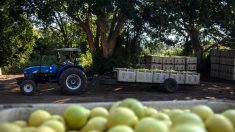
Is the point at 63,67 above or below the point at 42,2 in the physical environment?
below

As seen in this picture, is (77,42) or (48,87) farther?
(77,42)

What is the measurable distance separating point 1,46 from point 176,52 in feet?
42.6

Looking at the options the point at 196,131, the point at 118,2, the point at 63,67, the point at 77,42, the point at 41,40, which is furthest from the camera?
the point at 41,40

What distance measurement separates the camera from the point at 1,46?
24.4 m

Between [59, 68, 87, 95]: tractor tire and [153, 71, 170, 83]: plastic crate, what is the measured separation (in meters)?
3.25

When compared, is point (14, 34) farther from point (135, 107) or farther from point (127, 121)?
point (127, 121)

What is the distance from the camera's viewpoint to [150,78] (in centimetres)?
1581

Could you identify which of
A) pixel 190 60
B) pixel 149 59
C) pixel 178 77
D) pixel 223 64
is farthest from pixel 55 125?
pixel 223 64

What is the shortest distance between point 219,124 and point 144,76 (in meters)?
13.1

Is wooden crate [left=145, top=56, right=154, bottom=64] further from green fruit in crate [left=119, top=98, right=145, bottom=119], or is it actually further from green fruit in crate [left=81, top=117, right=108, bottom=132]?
green fruit in crate [left=81, top=117, right=108, bottom=132]

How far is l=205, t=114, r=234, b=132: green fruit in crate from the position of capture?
2553 millimetres

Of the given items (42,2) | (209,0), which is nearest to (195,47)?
(209,0)

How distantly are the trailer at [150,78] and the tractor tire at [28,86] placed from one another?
2.89 metres

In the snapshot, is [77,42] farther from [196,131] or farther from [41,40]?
[196,131]
